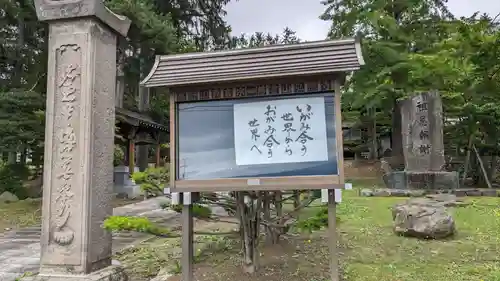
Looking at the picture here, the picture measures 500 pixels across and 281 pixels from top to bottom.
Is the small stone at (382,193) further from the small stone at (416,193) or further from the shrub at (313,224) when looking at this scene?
the shrub at (313,224)

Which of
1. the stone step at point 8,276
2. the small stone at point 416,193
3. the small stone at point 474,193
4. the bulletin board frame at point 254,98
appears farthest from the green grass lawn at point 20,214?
the small stone at point 474,193

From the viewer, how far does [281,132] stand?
16.1ft

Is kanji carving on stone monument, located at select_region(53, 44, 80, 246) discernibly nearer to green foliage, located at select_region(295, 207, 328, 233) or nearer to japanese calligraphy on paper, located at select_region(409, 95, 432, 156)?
green foliage, located at select_region(295, 207, 328, 233)

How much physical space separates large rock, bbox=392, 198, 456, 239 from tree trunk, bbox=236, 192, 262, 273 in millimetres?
3277

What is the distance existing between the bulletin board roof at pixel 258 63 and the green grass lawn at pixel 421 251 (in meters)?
2.89

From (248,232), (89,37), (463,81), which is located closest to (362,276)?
(248,232)

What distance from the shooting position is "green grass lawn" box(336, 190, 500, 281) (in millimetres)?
5477

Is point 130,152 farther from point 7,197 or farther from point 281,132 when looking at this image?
point 281,132

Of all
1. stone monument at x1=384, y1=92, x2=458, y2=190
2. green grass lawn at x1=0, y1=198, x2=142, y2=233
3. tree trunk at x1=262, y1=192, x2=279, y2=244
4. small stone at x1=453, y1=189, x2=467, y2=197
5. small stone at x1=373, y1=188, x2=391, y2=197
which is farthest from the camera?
stone monument at x1=384, y1=92, x2=458, y2=190

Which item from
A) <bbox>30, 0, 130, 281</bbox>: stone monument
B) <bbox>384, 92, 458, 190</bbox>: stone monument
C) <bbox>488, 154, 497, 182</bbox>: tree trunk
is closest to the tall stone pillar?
<bbox>384, 92, 458, 190</bbox>: stone monument

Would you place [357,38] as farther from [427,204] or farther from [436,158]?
[436,158]

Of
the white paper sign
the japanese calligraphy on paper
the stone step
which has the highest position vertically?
the japanese calligraphy on paper

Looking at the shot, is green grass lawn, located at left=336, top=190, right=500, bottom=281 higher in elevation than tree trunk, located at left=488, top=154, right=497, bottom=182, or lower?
lower

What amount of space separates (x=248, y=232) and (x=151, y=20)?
11943mm
